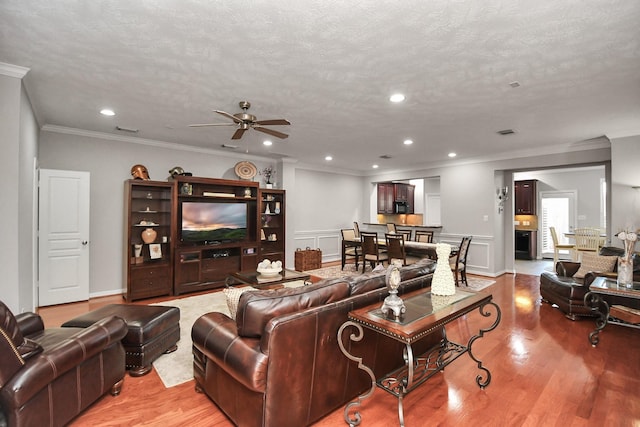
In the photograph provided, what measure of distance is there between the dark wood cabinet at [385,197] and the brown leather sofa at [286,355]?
296 inches

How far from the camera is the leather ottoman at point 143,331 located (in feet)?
8.46

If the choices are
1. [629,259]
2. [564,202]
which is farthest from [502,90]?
[564,202]

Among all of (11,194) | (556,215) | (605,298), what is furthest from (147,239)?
(556,215)

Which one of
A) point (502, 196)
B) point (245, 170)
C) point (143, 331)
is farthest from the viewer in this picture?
point (502, 196)

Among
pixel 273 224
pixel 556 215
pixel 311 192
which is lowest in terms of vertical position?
pixel 273 224

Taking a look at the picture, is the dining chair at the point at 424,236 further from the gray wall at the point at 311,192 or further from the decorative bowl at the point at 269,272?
the decorative bowl at the point at 269,272

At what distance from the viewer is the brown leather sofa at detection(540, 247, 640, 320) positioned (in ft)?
12.6

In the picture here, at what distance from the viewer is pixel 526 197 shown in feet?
29.7

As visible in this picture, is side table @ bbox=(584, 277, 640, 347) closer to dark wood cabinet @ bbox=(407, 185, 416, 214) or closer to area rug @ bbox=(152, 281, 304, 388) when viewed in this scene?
area rug @ bbox=(152, 281, 304, 388)

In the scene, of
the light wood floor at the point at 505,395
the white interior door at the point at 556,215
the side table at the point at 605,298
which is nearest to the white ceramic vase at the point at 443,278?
the light wood floor at the point at 505,395

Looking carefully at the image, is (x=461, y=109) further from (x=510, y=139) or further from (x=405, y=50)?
(x=510, y=139)

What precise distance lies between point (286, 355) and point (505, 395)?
182cm

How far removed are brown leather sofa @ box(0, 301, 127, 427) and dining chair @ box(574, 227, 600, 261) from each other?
785 cm

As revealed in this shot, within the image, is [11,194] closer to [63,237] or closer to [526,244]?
[63,237]
